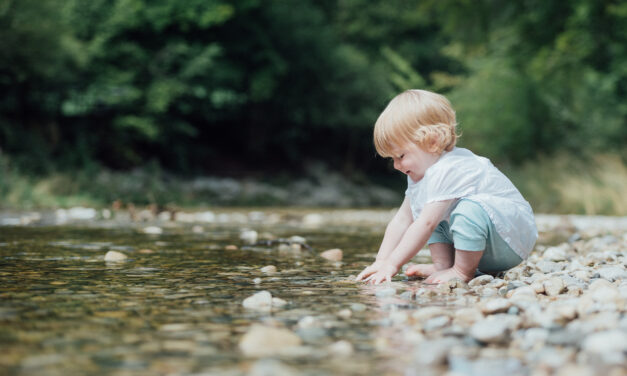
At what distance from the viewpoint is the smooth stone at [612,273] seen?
2.55m

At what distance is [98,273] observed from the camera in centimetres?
264

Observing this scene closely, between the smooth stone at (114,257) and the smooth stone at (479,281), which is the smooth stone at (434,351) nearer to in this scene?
the smooth stone at (479,281)

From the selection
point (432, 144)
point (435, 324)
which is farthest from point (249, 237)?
point (435, 324)

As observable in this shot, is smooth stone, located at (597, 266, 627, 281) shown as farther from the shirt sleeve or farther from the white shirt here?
the shirt sleeve

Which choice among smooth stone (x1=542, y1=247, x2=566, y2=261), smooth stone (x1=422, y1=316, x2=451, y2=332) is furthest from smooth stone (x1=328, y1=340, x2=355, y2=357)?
smooth stone (x1=542, y1=247, x2=566, y2=261)

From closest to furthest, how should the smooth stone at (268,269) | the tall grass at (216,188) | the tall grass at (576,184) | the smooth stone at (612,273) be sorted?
the smooth stone at (612,273), the smooth stone at (268,269), the tall grass at (576,184), the tall grass at (216,188)

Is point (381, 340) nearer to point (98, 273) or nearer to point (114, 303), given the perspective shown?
point (114, 303)

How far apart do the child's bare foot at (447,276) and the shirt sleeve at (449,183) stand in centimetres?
31

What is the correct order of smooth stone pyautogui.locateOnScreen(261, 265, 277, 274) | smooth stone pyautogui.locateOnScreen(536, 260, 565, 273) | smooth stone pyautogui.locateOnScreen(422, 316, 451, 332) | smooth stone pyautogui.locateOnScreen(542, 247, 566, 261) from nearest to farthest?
1. smooth stone pyautogui.locateOnScreen(422, 316, 451, 332)
2. smooth stone pyautogui.locateOnScreen(261, 265, 277, 274)
3. smooth stone pyautogui.locateOnScreen(536, 260, 565, 273)
4. smooth stone pyautogui.locateOnScreen(542, 247, 566, 261)

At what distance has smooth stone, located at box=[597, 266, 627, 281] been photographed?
255cm

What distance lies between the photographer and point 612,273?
8.47 feet

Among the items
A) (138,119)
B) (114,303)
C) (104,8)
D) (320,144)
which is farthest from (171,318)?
(320,144)

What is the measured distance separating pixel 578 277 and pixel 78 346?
1.93 metres

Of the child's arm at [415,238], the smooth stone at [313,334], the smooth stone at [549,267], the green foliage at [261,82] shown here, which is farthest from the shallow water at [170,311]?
the green foliage at [261,82]
